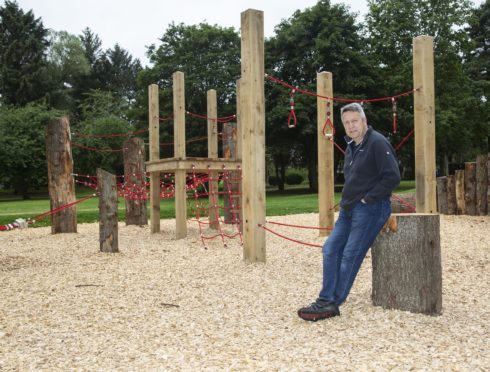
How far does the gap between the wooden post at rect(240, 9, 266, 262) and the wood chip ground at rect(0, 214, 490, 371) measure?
17.7 inches

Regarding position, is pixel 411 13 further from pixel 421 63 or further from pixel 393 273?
pixel 393 273

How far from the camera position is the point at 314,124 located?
943 inches

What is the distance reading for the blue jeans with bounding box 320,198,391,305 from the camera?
407 cm

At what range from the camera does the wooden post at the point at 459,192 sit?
37.0ft

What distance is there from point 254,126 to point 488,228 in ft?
18.2

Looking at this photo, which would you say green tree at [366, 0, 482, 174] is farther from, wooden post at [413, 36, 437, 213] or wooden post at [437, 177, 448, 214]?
wooden post at [413, 36, 437, 213]

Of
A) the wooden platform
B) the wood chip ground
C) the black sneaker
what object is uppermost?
the wooden platform

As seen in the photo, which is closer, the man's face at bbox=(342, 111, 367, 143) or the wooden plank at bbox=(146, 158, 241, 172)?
the man's face at bbox=(342, 111, 367, 143)

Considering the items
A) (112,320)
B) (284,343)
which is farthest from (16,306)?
(284,343)

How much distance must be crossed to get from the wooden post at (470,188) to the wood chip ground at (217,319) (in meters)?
3.82

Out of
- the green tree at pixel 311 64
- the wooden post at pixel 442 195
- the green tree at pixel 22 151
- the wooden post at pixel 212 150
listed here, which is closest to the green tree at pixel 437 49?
the green tree at pixel 311 64

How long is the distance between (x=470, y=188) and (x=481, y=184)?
325 millimetres

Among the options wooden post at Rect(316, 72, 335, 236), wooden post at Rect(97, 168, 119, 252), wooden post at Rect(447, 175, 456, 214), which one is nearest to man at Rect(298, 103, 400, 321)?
wooden post at Rect(316, 72, 335, 236)

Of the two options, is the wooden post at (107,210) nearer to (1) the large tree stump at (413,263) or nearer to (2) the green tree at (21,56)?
(1) the large tree stump at (413,263)
